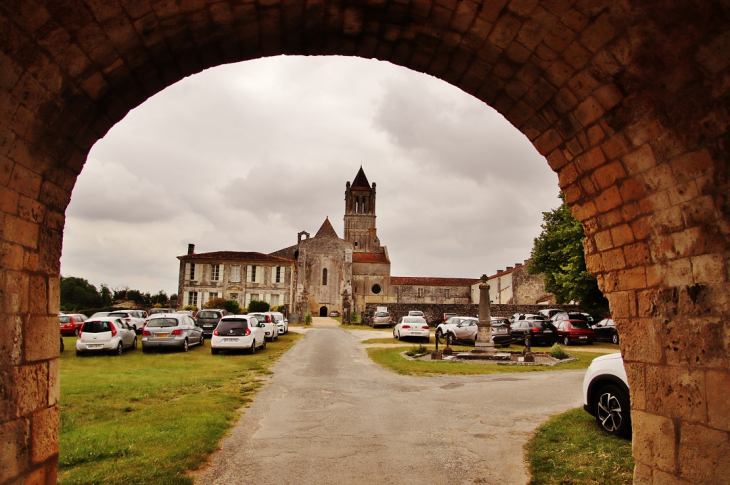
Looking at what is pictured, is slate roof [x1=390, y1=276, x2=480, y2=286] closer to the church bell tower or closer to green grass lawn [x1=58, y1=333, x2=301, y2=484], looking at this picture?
the church bell tower

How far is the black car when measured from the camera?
25.6 metres

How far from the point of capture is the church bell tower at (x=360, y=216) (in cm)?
8962

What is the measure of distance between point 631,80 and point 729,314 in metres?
1.85

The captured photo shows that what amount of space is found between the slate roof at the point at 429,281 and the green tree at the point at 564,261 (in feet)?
114

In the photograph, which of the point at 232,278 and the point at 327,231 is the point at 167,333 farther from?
the point at 327,231

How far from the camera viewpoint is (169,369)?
15008mm

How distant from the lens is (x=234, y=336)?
63.4 feet

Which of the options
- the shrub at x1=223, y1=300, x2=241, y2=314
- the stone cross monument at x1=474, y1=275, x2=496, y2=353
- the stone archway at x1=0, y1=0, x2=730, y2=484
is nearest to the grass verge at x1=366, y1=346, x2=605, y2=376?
the stone cross monument at x1=474, y1=275, x2=496, y2=353

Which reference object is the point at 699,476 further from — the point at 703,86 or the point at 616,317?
the point at 703,86

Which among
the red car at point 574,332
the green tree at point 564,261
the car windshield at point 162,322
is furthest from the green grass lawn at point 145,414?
the green tree at point 564,261

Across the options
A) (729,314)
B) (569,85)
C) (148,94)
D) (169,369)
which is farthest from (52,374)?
(169,369)

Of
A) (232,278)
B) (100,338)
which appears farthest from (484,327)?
(232,278)

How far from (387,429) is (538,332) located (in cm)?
1985

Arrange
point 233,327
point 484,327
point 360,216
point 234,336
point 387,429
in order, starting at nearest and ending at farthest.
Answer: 1. point 387,429
2. point 234,336
3. point 233,327
4. point 484,327
5. point 360,216
